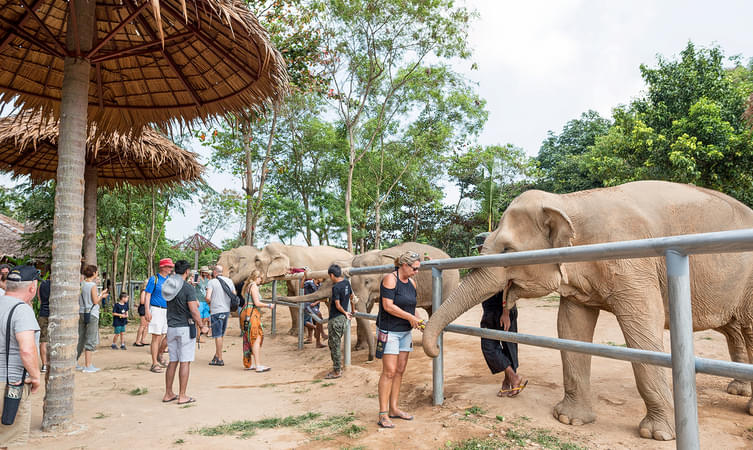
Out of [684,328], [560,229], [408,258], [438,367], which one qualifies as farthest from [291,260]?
[684,328]

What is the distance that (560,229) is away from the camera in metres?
4.10

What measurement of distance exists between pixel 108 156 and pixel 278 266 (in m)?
4.60

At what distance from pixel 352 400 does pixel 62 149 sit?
3.88 metres

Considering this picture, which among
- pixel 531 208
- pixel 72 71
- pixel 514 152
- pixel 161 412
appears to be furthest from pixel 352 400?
pixel 514 152

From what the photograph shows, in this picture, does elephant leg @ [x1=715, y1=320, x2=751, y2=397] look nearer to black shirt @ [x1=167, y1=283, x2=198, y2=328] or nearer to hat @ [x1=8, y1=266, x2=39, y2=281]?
black shirt @ [x1=167, y1=283, x2=198, y2=328]

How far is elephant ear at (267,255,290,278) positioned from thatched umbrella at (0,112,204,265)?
287 centimetres

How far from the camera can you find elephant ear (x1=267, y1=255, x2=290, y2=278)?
1223cm

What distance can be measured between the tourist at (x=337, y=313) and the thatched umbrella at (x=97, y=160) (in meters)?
5.14

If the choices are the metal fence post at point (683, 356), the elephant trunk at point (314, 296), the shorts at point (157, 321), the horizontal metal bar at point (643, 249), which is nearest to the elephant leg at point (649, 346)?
the horizontal metal bar at point (643, 249)

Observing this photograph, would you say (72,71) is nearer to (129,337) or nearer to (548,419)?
(548,419)

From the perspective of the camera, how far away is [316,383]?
21.1 ft

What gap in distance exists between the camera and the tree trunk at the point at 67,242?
4.49 meters

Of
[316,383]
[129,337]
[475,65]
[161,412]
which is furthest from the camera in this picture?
[475,65]

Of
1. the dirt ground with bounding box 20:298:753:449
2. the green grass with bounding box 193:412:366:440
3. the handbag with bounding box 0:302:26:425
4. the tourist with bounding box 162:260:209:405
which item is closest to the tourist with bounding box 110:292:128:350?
the dirt ground with bounding box 20:298:753:449
